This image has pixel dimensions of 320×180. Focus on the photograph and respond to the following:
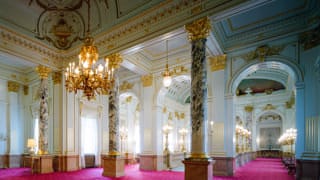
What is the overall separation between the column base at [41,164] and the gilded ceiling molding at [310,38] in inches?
436

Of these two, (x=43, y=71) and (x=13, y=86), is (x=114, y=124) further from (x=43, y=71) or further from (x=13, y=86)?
(x=13, y=86)

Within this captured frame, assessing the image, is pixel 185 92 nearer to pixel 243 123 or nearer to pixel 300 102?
pixel 243 123

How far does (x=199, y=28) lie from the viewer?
22.7ft

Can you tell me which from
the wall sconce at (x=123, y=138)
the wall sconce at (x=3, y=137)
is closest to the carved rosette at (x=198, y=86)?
the wall sconce at (x=123, y=138)

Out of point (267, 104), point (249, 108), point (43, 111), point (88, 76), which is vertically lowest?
point (249, 108)

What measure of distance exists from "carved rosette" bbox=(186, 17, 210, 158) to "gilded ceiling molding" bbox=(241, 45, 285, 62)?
10.7 ft

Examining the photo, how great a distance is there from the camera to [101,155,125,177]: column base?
891 cm

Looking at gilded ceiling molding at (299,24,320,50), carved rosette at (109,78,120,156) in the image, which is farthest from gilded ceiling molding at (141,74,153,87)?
gilded ceiling molding at (299,24,320,50)

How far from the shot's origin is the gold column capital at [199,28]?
6.84 meters

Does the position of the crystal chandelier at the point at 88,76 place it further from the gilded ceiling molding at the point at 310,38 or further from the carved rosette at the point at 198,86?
the gilded ceiling molding at the point at 310,38

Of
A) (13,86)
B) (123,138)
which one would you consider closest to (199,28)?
(123,138)

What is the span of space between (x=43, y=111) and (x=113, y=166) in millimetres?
4433

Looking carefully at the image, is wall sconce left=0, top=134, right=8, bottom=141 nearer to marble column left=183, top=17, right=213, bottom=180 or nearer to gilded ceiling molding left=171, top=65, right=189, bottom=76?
gilded ceiling molding left=171, top=65, right=189, bottom=76

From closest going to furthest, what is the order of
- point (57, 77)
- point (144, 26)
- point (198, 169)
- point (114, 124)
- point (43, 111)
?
point (198, 169)
point (144, 26)
point (114, 124)
point (43, 111)
point (57, 77)
